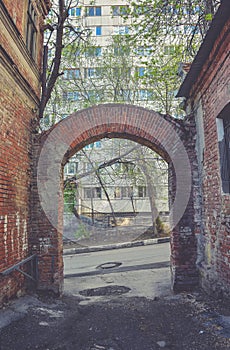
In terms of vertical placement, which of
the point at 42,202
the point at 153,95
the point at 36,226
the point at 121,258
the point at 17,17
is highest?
the point at 153,95

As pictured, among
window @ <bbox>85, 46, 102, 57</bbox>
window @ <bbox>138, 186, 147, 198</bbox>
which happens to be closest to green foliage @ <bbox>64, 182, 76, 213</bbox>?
window @ <bbox>85, 46, 102, 57</bbox>

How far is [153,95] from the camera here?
14984mm

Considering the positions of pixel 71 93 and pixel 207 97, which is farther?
pixel 71 93

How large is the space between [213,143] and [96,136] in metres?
2.54

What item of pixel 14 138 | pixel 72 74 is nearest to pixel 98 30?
pixel 72 74

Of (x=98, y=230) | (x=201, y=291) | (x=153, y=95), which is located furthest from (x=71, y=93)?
(x=201, y=291)

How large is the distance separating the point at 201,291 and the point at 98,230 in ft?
42.6

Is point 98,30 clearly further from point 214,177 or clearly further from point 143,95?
point 214,177

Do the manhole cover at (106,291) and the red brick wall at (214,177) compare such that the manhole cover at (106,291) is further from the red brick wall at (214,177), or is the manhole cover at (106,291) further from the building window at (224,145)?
the building window at (224,145)

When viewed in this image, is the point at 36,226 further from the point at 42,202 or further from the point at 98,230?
the point at 98,230

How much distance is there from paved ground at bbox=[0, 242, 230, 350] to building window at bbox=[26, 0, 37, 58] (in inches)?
214

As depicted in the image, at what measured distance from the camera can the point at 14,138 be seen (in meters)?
5.28

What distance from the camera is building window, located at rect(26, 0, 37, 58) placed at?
636 centimetres

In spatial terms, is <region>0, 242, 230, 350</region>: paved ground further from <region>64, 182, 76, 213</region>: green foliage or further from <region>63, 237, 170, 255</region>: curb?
<region>64, 182, 76, 213</region>: green foliage
